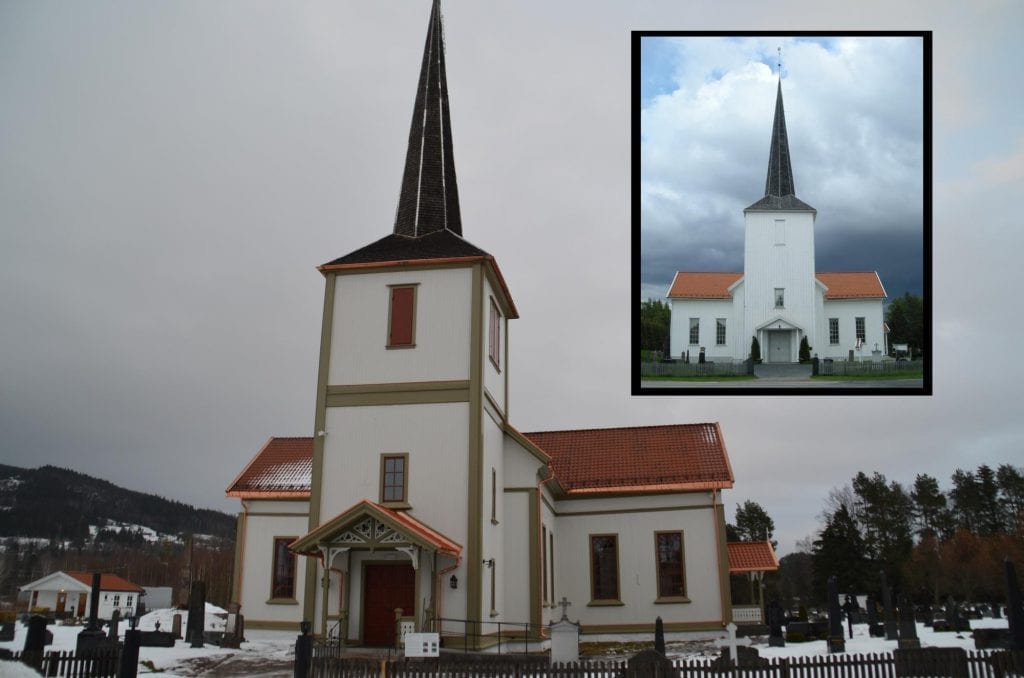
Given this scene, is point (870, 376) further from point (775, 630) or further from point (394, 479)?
point (775, 630)

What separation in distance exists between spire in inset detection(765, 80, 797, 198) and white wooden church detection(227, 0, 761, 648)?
30.0 ft

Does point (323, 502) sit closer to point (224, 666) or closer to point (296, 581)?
point (224, 666)

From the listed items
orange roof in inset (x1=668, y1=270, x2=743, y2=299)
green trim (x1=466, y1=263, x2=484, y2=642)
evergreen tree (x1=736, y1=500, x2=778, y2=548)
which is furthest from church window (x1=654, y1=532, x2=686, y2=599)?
evergreen tree (x1=736, y1=500, x2=778, y2=548)

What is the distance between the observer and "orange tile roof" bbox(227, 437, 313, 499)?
27.7 meters

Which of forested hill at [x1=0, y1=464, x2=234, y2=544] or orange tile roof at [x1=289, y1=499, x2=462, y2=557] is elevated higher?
forested hill at [x1=0, y1=464, x2=234, y2=544]

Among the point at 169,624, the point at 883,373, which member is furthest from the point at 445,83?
the point at 169,624

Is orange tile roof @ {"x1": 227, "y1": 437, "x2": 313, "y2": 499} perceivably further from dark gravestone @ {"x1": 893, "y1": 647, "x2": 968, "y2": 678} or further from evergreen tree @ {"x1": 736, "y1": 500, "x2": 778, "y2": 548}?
evergreen tree @ {"x1": 736, "y1": 500, "x2": 778, "y2": 548}

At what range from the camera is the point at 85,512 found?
146750mm

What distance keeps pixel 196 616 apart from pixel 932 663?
59.3ft

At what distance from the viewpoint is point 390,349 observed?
2225 centimetres

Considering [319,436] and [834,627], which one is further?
[834,627]

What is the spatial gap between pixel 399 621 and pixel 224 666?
4149 mm

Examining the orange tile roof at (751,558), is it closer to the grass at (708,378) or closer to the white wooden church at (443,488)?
the white wooden church at (443,488)

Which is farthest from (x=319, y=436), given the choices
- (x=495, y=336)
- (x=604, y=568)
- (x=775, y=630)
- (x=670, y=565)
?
(x=775, y=630)
